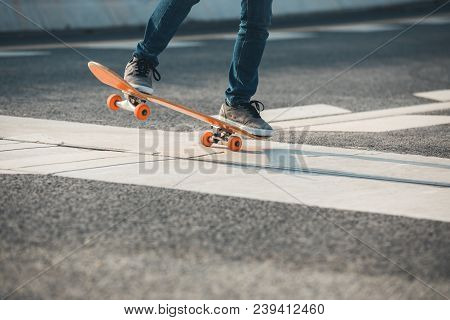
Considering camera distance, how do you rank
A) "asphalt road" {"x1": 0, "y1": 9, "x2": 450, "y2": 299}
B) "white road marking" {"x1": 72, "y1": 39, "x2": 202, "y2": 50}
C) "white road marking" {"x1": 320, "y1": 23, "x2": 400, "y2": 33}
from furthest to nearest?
"white road marking" {"x1": 320, "y1": 23, "x2": 400, "y2": 33}
"white road marking" {"x1": 72, "y1": 39, "x2": 202, "y2": 50}
"asphalt road" {"x1": 0, "y1": 9, "x2": 450, "y2": 299}

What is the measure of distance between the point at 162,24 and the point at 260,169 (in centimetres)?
123

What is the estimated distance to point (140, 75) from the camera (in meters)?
4.89

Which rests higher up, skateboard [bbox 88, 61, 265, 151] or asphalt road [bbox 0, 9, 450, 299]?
skateboard [bbox 88, 61, 265, 151]

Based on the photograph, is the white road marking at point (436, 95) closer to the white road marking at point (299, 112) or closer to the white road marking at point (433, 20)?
the white road marking at point (299, 112)

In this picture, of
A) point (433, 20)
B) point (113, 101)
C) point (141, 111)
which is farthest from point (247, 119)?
point (433, 20)

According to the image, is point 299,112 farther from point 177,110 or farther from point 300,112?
point 177,110

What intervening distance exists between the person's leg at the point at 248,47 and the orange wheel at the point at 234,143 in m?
0.30

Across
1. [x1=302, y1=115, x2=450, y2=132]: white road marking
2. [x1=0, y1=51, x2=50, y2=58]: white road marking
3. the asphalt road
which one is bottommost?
the asphalt road

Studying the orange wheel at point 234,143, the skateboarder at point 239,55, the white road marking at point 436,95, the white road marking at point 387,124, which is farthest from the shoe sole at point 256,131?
the white road marking at point 436,95

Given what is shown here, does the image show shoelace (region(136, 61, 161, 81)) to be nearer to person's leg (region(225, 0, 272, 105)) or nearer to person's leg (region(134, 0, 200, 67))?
person's leg (region(134, 0, 200, 67))

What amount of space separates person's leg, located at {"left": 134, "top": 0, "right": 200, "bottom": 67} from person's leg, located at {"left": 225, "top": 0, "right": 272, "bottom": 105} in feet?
1.20

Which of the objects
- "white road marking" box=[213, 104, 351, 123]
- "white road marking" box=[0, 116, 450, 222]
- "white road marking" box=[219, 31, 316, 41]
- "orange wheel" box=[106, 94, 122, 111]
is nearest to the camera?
"white road marking" box=[0, 116, 450, 222]

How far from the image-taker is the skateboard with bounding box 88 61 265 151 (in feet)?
15.2

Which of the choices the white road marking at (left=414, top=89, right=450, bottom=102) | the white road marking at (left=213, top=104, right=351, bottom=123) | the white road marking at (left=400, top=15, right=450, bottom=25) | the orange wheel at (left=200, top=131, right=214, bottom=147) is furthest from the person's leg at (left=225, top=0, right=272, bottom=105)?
the white road marking at (left=400, top=15, right=450, bottom=25)
